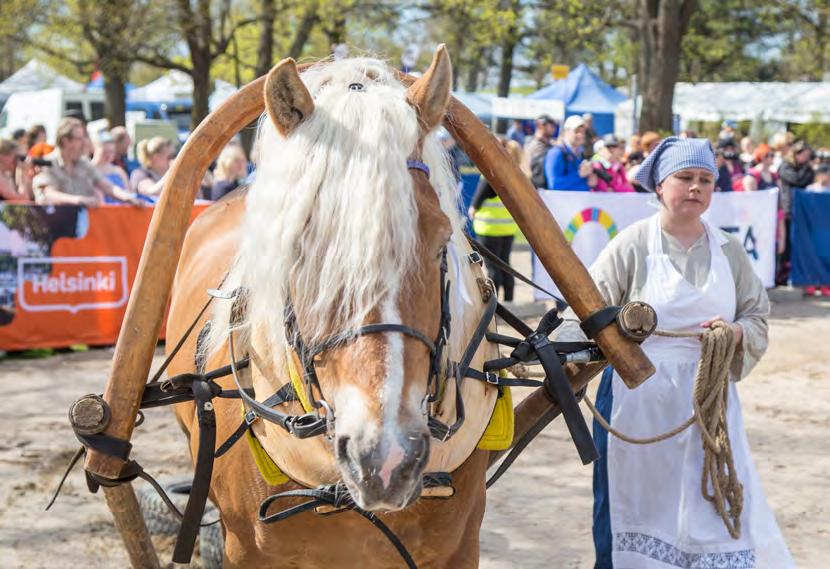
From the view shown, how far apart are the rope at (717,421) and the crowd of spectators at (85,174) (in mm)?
5644

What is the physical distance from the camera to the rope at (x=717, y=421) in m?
3.64

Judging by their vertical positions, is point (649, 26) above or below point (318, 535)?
above

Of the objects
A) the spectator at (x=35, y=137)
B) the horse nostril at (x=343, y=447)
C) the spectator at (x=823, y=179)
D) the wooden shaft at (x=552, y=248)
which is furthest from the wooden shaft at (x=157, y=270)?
the spectator at (x=823, y=179)

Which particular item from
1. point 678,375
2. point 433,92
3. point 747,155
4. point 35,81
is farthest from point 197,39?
point 35,81

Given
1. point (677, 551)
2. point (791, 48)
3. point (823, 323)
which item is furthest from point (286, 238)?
point (791, 48)

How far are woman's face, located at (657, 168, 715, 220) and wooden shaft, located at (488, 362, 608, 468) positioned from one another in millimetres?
1020

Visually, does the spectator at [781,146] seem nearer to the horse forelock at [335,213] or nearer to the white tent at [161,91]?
the horse forelock at [335,213]

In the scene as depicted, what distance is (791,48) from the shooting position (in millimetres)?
40562

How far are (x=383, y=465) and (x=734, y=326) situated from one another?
7.34 ft

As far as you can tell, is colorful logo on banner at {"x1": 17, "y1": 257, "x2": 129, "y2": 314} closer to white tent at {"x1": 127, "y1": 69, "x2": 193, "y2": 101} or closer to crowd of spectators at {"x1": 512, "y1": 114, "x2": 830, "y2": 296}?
crowd of spectators at {"x1": 512, "y1": 114, "x2": 830, "y2": 296}

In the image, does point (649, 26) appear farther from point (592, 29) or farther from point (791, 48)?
point (791, 48)

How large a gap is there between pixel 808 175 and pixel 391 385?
11.9 m

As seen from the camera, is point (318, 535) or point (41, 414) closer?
point (318, 535)

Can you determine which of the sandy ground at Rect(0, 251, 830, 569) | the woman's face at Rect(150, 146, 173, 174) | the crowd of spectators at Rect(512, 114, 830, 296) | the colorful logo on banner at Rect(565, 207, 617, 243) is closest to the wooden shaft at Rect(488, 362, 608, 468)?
the sandy ground at Rect(0, 251, 830, 569)
